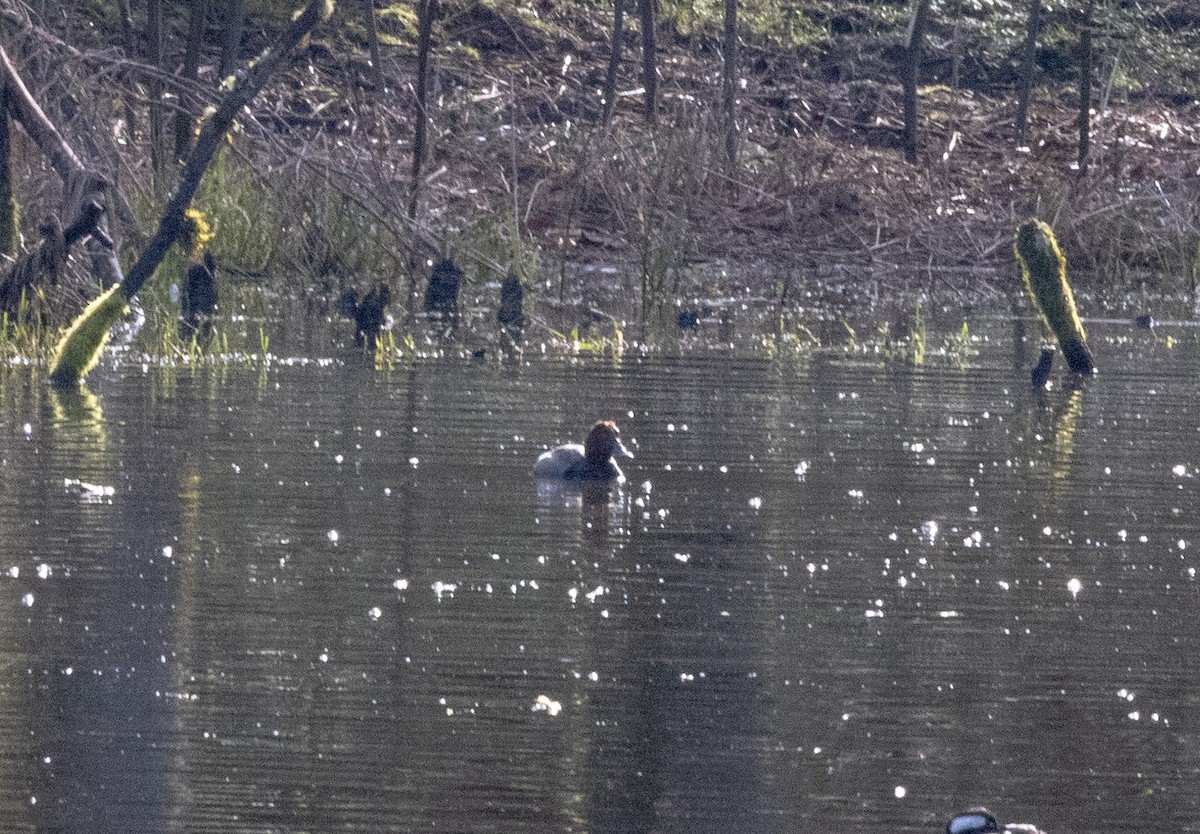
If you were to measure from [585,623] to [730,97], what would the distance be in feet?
75.9

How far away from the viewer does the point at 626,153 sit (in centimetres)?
2758

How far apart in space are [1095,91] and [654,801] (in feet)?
121

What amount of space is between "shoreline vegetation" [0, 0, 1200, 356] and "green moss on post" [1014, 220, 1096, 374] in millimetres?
3870

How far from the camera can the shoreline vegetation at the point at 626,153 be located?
1953 cm

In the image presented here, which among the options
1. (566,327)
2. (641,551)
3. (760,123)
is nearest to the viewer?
(641,551)

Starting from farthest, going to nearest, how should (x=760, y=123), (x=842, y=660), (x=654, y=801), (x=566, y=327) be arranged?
(x=760, y=123) < (x=566, y=327) < (x=842, y=660) < (x=654, y=801)

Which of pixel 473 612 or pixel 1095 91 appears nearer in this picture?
pixel 473 612

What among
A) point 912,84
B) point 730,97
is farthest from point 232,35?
point 912,84

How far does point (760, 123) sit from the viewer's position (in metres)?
35.6

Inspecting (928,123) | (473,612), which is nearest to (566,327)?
(473,612)

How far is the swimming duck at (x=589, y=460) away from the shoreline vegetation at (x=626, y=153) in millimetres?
6008

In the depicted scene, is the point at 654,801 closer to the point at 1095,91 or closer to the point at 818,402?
the point at 818,402

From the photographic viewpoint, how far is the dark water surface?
598 cm

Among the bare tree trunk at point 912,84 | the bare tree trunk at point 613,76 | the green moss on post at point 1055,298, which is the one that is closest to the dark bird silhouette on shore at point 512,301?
the green moss on post at point 1055,298
